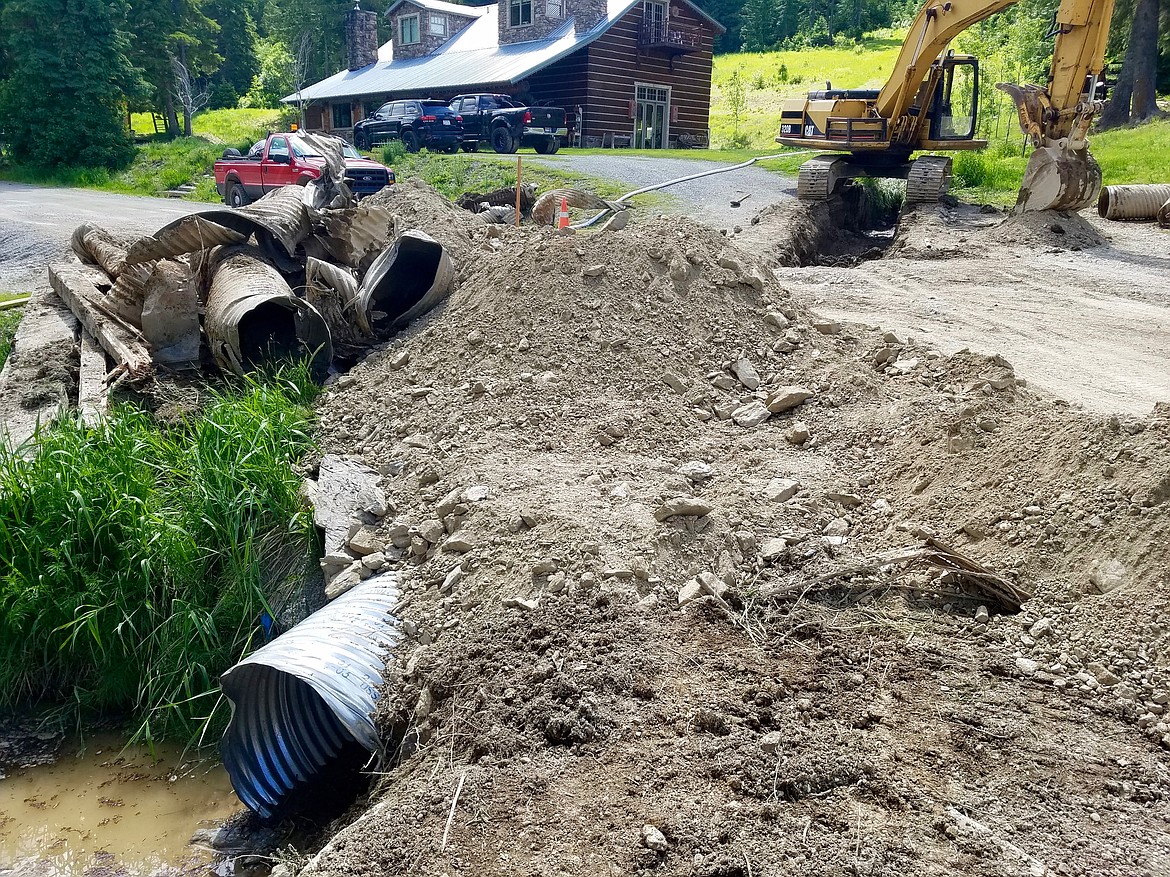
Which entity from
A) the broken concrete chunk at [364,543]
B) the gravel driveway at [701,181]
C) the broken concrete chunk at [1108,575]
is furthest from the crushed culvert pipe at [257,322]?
the gravel driveway at [701,181]

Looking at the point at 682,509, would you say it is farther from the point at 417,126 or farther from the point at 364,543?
the point at 417,126

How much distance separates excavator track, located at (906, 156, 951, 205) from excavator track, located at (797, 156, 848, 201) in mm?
1161

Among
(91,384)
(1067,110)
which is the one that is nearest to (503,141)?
(1067,110)

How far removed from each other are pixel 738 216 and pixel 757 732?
11690mm

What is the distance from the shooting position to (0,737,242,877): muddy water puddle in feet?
13.0

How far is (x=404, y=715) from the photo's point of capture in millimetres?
3795

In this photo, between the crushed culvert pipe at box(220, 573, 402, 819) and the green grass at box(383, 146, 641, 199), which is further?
the green grass at box(383, 146, 641, 199)

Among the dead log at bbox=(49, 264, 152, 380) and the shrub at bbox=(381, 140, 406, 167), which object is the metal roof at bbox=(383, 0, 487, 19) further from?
the dead log at bbox=(49, 264, 152, 380)

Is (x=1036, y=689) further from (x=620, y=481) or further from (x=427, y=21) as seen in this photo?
(x=427, y=21)

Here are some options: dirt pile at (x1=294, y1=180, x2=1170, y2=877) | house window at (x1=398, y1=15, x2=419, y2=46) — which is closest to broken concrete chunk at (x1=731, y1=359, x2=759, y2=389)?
dirt pile at (x1=294, y1=180, x2=1170, y2=877)

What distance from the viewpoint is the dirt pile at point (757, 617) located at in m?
2.76

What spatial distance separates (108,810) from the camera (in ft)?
14.0

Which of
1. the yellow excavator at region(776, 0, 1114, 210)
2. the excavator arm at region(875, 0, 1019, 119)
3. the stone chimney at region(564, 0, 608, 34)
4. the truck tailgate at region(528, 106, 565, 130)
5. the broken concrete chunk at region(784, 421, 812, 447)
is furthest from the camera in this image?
the stone chimney at region(564, 0, 608, 34)

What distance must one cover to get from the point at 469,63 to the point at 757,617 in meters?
30.9
